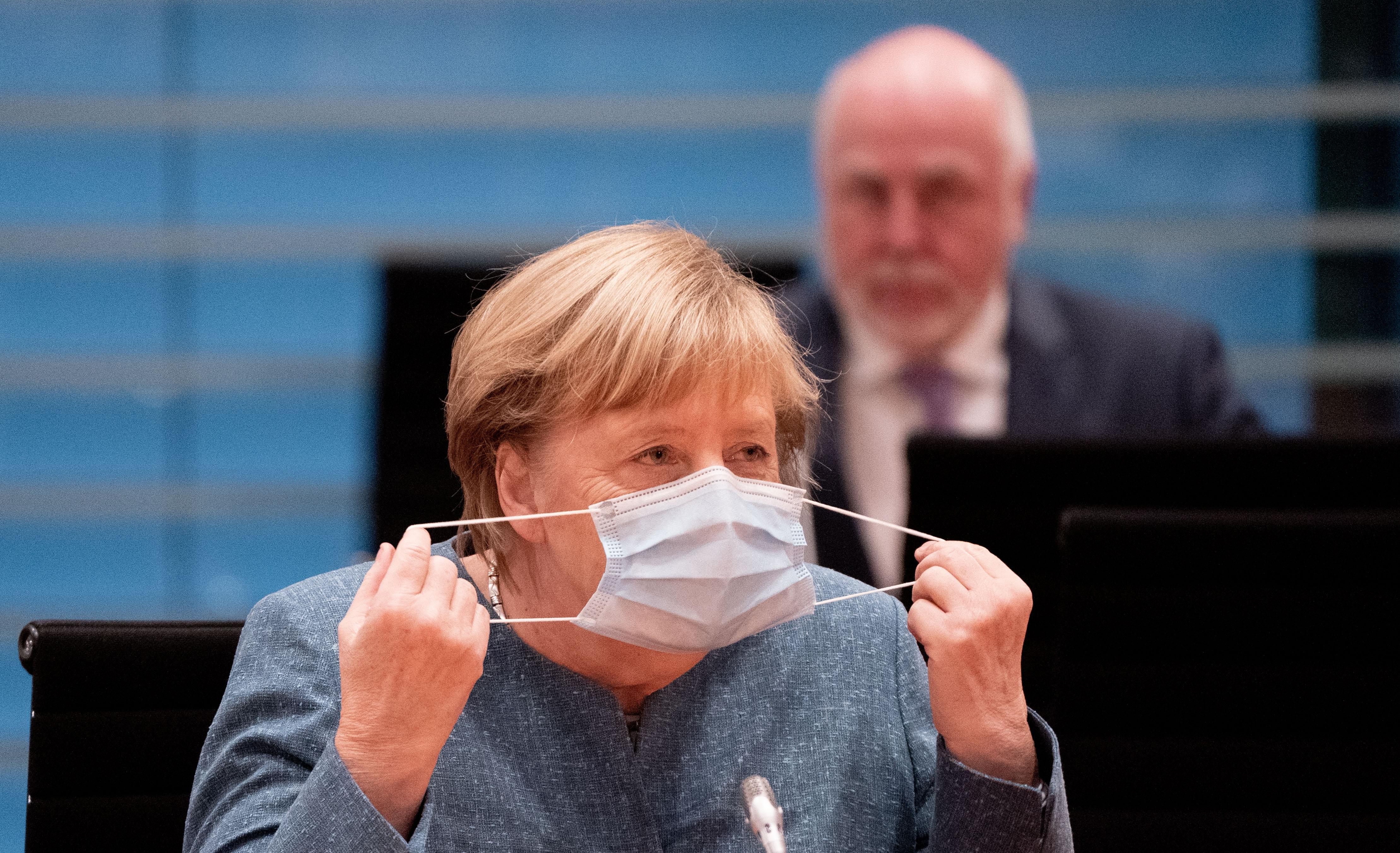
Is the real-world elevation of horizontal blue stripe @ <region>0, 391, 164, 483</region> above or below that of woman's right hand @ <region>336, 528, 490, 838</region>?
below

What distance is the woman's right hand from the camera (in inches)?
43.4

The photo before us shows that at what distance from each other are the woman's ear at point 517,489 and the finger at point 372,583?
0.17m

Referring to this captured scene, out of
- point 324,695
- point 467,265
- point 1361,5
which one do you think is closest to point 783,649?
point 324,695

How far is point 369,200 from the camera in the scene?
4.36m

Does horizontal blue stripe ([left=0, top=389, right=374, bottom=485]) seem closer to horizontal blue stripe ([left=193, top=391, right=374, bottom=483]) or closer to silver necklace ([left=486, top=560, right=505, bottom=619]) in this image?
horizontal blue stripe ([left=193, top=391, right=374, bottom=483])

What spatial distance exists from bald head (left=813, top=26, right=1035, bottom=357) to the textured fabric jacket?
1834 millimetres

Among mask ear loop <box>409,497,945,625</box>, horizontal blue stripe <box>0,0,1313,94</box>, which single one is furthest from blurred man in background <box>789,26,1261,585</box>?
mask ear loop <box>409,497,945,625</box>

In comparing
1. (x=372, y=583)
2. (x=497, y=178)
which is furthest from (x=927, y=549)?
(x=497, y=178)

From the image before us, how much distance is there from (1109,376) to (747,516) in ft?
6.33

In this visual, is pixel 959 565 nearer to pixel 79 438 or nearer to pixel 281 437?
pixel 281 437

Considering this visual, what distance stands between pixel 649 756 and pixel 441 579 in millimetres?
284

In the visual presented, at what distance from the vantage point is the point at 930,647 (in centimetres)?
121

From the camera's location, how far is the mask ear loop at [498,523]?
1.23m

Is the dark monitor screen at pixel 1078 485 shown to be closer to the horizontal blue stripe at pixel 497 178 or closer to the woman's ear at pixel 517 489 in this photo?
the woman's ear at pixel 517 489
